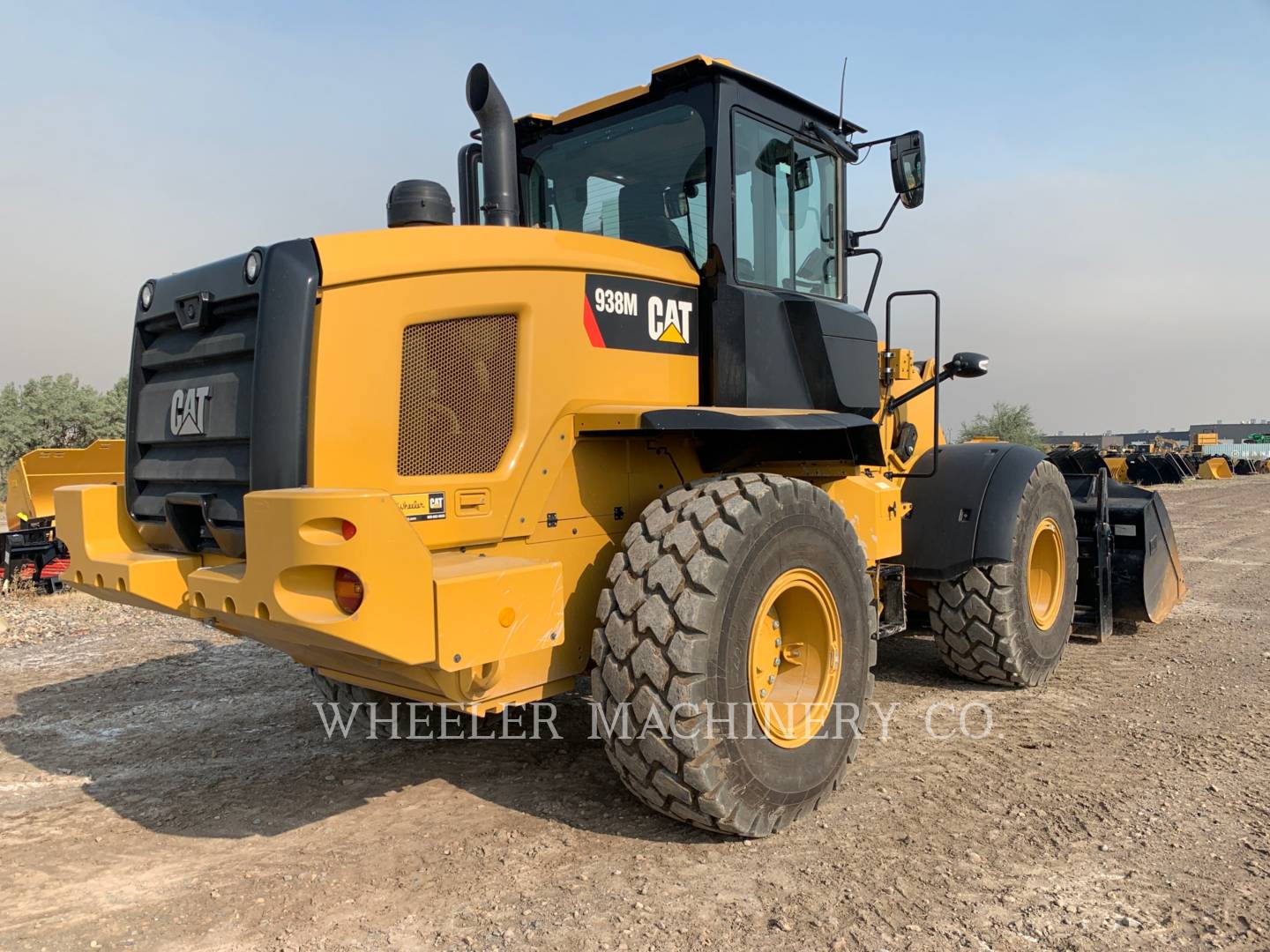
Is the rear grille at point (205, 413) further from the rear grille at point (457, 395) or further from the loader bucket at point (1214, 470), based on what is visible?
the loader bucket at point (1214, 470)

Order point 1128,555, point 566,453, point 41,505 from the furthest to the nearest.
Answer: point 41,505 < point 1128,555 < point 566,453

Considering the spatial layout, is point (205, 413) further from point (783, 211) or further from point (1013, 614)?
point (1013, 614)

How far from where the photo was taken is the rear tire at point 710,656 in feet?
10.5

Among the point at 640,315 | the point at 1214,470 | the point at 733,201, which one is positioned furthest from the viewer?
the point at 1214,470

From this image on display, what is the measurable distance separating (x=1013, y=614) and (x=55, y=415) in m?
28.9

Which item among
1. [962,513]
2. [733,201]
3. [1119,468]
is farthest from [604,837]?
[1119,468]

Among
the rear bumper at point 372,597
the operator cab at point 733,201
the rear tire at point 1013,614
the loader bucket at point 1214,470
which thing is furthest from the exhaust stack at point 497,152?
the loader bucket at point 1214,470

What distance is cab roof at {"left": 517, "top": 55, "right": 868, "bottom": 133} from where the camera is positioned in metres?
4.04

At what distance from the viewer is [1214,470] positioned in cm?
2805

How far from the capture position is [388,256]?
125 inches

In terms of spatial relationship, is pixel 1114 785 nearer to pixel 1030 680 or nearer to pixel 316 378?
pixel 1030 680

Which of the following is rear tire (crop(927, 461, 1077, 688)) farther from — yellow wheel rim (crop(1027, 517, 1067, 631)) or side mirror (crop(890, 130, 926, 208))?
side mirror (crop(890, 130, 926, 208))

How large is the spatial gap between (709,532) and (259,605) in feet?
4.82

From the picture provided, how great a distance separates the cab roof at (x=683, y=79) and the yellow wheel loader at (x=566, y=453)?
0.02 metres
